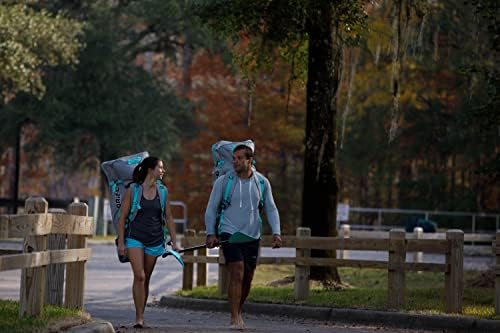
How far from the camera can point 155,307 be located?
1906cm

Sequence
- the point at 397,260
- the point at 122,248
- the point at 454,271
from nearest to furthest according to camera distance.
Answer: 1. the point at 122,248
2. the point at 454,271
3. the point at 397,260

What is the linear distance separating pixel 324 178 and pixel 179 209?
32921 millimetres

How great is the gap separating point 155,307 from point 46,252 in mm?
7551

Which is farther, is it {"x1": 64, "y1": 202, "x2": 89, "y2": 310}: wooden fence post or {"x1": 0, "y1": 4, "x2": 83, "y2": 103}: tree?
{"x1": 0, "y1": 4, "x2": 83, "y2": 103}: tree

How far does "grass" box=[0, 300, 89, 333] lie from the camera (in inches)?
420

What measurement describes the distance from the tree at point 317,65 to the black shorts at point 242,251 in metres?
6.88

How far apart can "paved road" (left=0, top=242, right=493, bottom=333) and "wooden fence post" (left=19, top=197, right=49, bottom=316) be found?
5.21 ft

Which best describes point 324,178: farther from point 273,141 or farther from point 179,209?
point 179,209

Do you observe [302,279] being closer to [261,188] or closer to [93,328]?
[261,188]

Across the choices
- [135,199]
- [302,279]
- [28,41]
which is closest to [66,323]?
[135,199]

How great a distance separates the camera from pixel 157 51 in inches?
2044

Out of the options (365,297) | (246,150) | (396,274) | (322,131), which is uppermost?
(322,131)

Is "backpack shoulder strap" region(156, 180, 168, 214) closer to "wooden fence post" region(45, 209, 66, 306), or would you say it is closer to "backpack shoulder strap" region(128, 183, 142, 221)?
"backpack shoulder strap" region(128, 183, 142, 221)

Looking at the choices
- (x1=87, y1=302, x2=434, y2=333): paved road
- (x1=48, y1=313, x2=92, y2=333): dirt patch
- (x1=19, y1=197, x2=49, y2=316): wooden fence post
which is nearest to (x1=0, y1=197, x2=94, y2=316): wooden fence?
(x1=19, y1=197, x2=49, y2=316): wooden fence post
